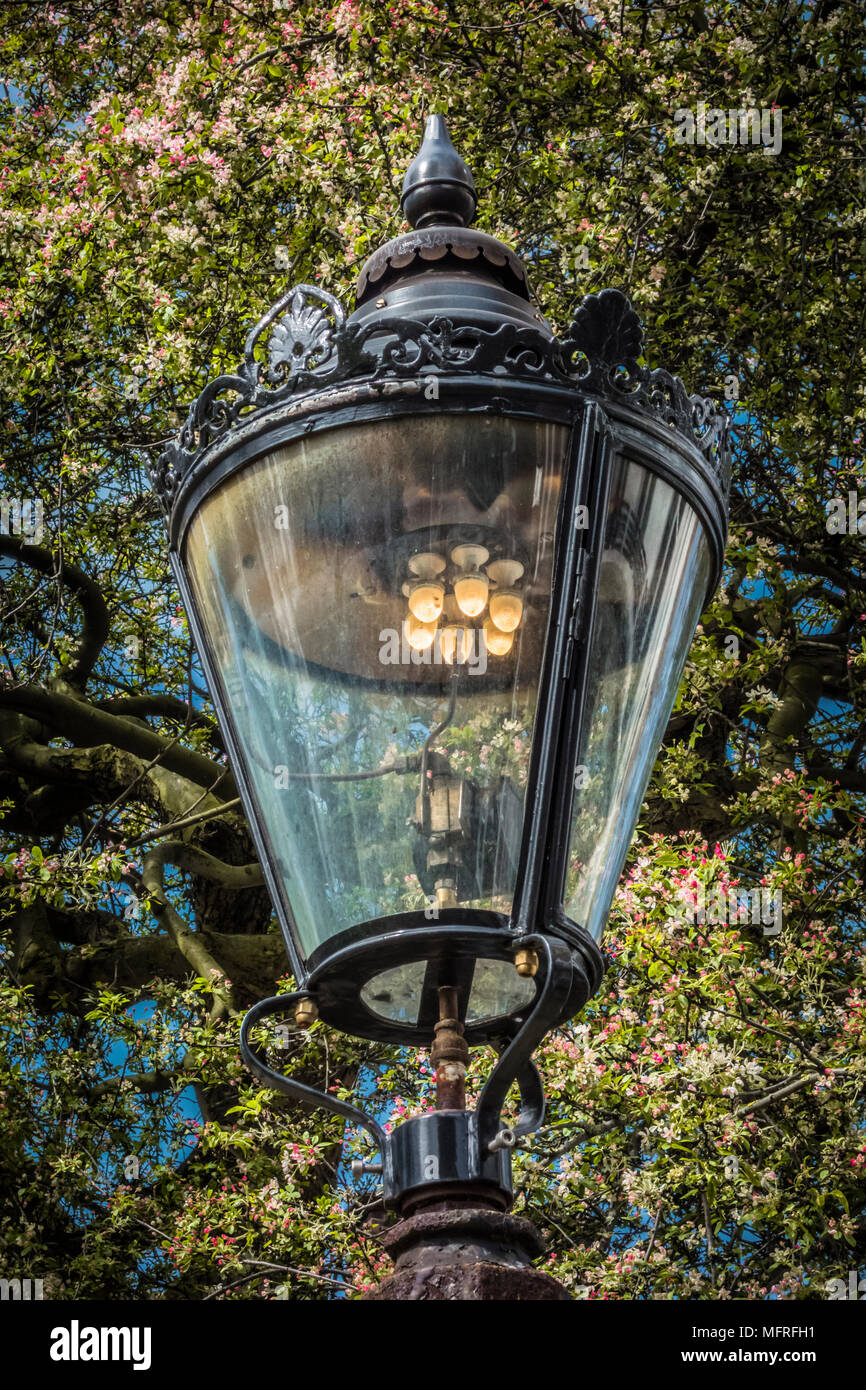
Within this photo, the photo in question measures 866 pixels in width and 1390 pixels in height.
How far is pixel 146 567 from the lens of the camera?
812 cm

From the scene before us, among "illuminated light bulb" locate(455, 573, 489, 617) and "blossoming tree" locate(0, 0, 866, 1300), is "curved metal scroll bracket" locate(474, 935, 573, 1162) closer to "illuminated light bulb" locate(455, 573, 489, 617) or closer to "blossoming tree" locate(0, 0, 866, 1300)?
"illuminated light bulb" locate(455, 573, 489, 617)

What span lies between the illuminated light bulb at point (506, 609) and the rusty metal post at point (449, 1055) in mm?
531

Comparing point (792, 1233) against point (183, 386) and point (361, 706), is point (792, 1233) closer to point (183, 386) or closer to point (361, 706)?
point (361, 706)

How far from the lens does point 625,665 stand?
2.36 m

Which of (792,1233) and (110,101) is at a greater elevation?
(110,101)

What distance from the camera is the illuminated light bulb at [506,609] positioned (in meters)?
2.24

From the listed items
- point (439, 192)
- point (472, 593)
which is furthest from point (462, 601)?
point (439, 192)

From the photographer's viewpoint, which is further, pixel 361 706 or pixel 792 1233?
pixel 792 1233

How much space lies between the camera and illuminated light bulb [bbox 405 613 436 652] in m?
2.24

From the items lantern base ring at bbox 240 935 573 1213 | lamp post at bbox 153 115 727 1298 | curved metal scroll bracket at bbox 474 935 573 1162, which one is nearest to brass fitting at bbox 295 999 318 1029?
lamp post at bbox 153 115 727 1298

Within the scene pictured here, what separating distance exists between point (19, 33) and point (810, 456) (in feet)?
16.0

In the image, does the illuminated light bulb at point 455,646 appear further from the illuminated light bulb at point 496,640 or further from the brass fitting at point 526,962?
the brass fitting at point 526,962

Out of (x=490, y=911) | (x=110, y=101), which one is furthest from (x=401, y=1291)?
(x=110, y=101)
